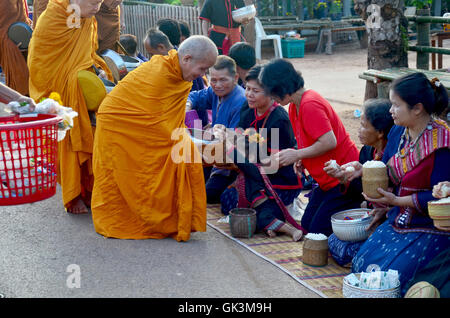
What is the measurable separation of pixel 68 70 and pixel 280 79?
6.49 ft

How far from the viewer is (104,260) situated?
4105mm

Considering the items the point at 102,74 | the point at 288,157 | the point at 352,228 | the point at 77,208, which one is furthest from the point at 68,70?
the point at 352,228

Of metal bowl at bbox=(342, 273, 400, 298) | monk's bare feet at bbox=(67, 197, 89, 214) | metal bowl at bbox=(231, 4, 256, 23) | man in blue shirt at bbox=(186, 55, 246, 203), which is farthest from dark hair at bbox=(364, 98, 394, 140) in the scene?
metal bowl at bbox=(231, 4, 256, 23)

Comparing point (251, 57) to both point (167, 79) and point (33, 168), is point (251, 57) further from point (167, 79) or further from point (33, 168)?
point (33, 168)

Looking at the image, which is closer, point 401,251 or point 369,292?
point 369,292

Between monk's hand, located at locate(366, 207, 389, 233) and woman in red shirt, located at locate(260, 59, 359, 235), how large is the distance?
18.7 inches

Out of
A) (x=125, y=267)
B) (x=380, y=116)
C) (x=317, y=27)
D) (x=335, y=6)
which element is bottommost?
(x=125, y=267)

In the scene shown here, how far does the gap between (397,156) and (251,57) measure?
2418 millimetres

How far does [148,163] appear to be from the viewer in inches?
178

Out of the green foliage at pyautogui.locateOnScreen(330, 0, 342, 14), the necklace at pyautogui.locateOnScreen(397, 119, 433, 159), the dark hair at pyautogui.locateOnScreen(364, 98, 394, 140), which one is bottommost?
the necklace at pyautogui.locateOnScreen(397, 119, 433, 159)

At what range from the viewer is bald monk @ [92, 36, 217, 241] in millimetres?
4469

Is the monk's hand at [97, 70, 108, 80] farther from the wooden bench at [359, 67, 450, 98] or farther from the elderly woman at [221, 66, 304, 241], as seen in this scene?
the wooden bench at [359, 67, 450, 98]

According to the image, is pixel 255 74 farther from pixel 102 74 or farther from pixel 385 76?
pixel 385 76
